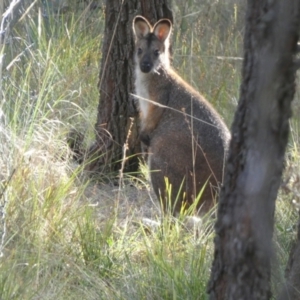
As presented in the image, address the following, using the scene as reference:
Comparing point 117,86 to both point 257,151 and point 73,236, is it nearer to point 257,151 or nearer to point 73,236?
point 73,236

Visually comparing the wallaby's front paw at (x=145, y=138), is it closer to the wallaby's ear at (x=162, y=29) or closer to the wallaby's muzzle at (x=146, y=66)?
the wallaby's muzzle at (x=146, y=66)

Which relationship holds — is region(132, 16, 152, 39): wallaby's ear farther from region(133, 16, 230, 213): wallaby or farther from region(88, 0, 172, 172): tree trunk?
region(88, 0, 172, 172): tree trunk

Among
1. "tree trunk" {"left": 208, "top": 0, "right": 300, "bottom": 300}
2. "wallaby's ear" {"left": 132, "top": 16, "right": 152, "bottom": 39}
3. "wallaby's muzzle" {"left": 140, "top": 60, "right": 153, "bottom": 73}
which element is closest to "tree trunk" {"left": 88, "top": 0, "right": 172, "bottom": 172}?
"wallaby's ear" {"left": 132, "top": 16, "right": 152, "bottom": 39}

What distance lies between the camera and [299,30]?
254cm

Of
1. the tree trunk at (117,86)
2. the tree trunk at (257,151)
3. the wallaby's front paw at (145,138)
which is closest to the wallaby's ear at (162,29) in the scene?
the tree trunk at (117,86)

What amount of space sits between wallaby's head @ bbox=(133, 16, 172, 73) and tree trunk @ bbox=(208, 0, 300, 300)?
406 cm

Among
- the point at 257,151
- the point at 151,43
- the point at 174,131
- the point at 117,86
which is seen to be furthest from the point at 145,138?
the point at 257,151

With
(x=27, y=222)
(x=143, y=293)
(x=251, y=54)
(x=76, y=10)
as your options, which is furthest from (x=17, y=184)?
(x=76, y=10)

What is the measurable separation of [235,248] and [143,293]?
1.23m

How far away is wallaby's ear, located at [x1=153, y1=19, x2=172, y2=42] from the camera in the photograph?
687cm

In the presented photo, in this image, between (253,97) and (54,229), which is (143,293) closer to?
(54,229)

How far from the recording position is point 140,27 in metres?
6.90

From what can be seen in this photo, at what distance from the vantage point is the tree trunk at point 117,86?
23.0 feet

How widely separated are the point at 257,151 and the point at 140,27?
4.34m
